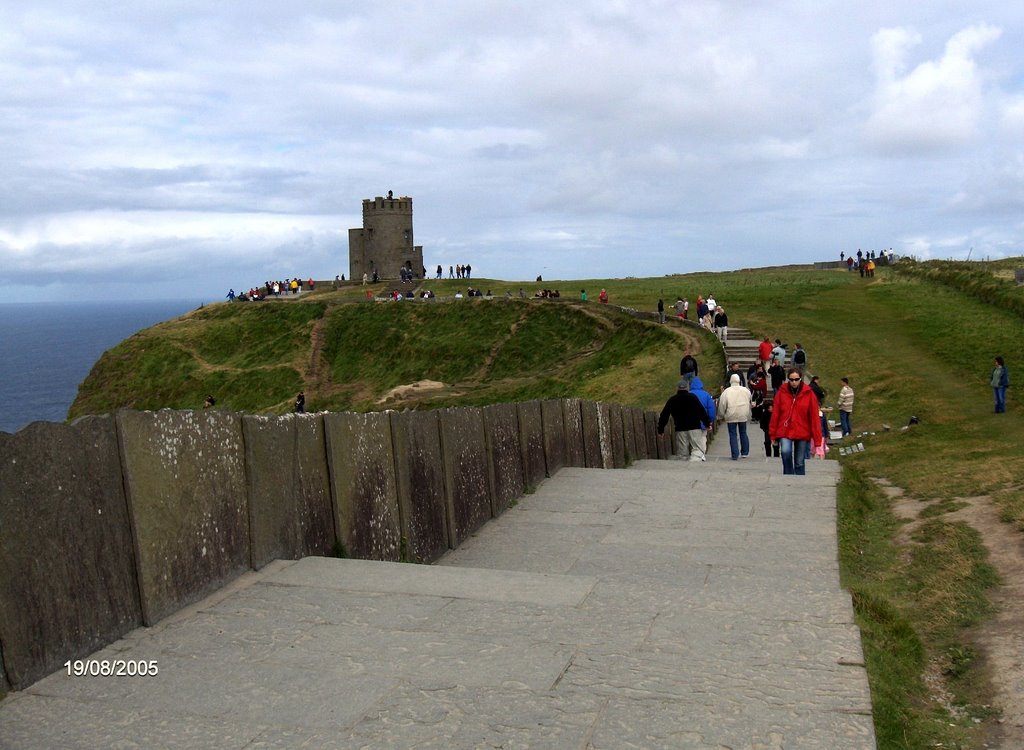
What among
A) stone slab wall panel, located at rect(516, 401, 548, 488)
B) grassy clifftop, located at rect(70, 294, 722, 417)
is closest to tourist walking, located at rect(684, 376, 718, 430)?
stone slab wall panel, located at rect(516, 401, 548, 488)

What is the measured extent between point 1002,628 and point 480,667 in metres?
4.00

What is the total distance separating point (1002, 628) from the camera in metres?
6.78

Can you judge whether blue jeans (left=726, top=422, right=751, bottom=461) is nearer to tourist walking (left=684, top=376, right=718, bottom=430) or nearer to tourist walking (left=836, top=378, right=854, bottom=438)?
tourist walking (left=684, top=376, right=718, bottom=430)

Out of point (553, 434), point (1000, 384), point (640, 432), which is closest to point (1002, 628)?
point (553, 434)

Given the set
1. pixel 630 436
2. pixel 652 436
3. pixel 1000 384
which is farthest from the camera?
pixel 1000 384

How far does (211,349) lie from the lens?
236 ft

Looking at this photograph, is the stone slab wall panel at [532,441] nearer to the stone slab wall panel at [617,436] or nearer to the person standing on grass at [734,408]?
the stone slab wall panel at [617,436]

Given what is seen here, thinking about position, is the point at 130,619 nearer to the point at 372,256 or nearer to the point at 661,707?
the point at 661,707

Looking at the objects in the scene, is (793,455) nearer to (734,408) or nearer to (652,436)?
(734,408)

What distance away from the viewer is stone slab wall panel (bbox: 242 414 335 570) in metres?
6.14

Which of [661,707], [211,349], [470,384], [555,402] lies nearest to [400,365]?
[470,384]

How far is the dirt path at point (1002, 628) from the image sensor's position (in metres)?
5.34

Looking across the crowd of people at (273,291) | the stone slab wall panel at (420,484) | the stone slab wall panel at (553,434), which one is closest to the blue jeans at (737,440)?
the stone slab wall panel at (553,434)

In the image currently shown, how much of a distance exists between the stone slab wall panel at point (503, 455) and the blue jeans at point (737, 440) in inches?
314
